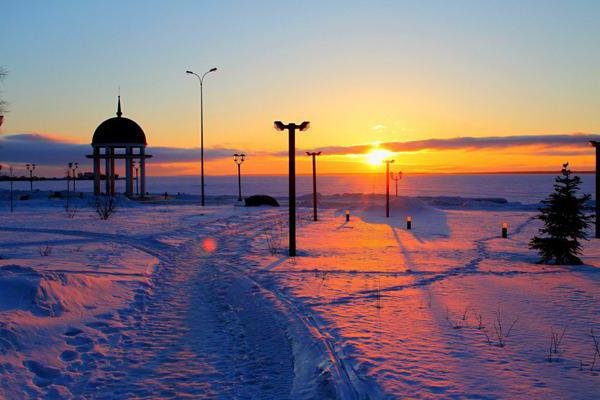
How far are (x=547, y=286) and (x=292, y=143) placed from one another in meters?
8.94

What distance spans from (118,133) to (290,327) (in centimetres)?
4629

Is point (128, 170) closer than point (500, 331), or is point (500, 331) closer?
point (500, 331)

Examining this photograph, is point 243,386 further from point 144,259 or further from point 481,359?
point 144,259

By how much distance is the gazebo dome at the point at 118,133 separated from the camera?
48719 millimetres

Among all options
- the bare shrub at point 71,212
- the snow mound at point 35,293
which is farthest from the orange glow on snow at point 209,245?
the bare shrub at point 71,212

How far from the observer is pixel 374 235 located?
24.8 meters

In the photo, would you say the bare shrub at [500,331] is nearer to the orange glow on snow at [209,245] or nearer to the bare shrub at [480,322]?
the bare shrub at [480,322]

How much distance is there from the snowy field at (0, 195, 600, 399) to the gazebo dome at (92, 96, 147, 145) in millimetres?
34964

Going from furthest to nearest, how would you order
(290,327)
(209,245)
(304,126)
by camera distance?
(209,245), (304,126), (290,327)

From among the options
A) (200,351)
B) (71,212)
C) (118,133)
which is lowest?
(200,351)

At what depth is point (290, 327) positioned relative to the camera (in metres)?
7.84

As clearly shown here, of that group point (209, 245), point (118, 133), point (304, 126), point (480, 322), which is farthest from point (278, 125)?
point (118, 133)

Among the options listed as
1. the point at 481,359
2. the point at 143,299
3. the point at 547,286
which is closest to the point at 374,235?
the point at 547,286

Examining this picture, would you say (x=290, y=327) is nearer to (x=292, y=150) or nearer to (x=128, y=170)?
(x=292, y=150)
